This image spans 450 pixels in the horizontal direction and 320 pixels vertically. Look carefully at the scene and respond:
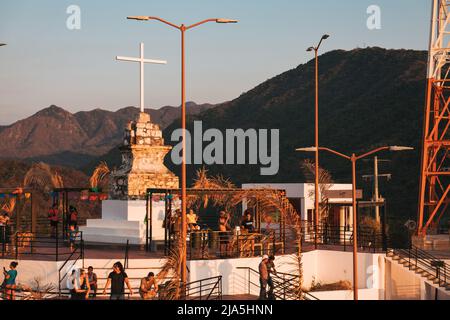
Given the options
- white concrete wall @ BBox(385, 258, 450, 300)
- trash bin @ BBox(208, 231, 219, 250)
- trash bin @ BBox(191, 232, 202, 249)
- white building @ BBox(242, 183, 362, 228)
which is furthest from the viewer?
white building @ BBox(242, 183, 362, 228)

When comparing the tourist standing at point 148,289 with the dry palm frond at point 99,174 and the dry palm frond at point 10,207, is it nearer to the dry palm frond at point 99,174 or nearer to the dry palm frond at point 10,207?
the dry palm frond at point 99,174

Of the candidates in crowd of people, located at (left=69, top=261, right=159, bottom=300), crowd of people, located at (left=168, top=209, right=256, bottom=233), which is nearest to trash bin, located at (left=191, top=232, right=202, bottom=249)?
crowd of people, located at (left=168, top=209, right=256, bottom=233)

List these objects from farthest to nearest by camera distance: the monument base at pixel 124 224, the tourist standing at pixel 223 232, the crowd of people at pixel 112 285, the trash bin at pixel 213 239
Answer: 1. the monument base at pixel 124 224
2. the tourist standing at pixel 223 232
3. the trash bin at pixel 213 239
4. the crowd of people at pixel 112 285

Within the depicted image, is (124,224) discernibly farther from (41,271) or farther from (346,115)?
(346,115)

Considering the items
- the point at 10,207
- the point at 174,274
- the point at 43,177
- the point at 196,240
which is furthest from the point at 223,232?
the point at 43,177

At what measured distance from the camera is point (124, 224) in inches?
1375

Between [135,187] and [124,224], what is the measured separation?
6.70 ft

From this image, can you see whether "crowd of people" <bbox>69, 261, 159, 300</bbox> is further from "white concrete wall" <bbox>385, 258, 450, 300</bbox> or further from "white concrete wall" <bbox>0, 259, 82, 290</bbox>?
"white concrete wall" <bbox>385, 258, 450, 300</bbox>

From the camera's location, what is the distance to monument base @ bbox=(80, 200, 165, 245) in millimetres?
34156

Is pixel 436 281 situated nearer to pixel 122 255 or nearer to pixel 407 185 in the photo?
pixel 122 255

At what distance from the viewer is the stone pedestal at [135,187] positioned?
113 ft

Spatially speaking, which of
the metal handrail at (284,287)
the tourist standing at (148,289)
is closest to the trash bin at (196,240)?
the metal handrail at (284,287)

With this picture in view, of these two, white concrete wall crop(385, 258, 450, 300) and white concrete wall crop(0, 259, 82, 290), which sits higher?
white concrete wall crop(0, 259, 82, 290)
